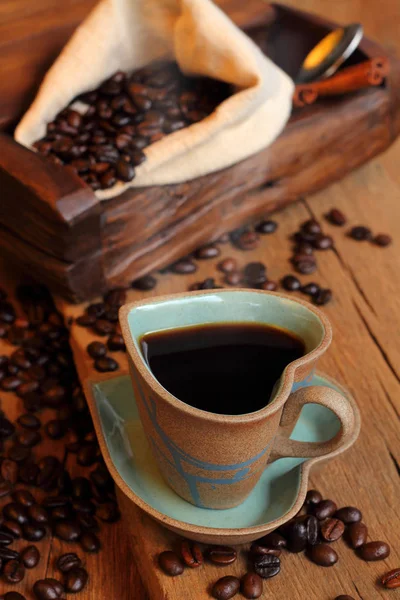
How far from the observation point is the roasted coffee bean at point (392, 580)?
1.08 metres

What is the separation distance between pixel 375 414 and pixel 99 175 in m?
0.74

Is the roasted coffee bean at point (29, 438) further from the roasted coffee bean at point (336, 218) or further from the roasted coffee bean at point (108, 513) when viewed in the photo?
the roasted coffee bean at point (336, 218)

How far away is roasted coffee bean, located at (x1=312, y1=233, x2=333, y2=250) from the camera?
1.76 metres

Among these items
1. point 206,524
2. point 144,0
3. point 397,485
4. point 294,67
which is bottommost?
point 397,485

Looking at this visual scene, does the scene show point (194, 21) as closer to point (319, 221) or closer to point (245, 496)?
point (319, 221)

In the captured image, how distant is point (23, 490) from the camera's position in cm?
131

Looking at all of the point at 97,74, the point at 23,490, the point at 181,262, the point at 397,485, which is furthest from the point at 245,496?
the point at 97,74

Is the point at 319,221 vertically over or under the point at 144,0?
A: under

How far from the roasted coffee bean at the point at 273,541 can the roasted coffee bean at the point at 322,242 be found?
816mm

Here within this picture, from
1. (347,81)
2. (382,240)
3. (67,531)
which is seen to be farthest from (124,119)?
(67,531)

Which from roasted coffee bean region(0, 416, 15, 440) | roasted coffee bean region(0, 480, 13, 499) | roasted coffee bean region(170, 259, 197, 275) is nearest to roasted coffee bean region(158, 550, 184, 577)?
roasted coffee bean region(0, 480, 13, 499)

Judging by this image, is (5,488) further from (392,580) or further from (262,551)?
(392,580)

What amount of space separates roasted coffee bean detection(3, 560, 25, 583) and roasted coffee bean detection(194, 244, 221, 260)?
81 centimetres

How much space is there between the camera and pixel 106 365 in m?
1.41
